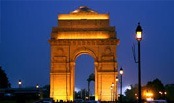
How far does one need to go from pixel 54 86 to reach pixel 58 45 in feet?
22.2

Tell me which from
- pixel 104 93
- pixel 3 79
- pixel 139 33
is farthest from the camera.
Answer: pixel 3 79

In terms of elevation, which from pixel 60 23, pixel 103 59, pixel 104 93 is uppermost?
pixel 60 23

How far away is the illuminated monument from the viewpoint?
78.2 metres

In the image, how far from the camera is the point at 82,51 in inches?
3140

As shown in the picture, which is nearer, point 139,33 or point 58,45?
point 139,33

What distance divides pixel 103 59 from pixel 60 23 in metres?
9.57

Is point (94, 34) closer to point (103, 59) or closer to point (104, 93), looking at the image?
point (103, 59)

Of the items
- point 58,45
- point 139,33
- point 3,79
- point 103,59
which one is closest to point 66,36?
point 58,45

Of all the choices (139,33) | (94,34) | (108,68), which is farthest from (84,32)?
(139,33)

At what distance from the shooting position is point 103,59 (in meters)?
79.1

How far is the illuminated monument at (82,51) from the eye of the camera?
78188 mm

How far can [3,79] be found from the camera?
330 ft

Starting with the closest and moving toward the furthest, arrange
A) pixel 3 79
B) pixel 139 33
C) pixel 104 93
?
pixel 139 33
pixel 104 93
pixel 3 79

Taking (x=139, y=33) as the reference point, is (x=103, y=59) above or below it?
above
